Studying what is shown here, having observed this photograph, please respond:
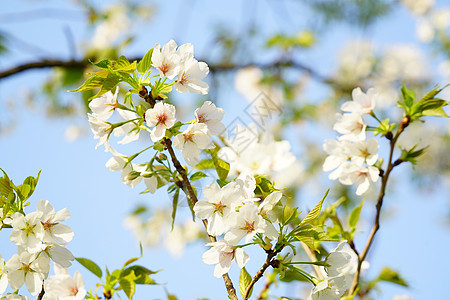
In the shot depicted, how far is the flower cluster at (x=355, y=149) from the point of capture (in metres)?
0.73

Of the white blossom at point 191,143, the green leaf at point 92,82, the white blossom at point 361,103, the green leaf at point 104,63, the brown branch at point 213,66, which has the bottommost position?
the white blossom at point 191,143

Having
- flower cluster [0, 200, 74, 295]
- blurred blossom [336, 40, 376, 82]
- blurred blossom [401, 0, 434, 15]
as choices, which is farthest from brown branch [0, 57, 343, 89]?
blurred blossom [401, 0, 434, 15]

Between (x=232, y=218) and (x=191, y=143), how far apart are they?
124 mm

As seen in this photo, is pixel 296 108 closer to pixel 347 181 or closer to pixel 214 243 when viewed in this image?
pixel 347 181

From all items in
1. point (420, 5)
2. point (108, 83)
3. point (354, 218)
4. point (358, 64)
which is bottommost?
point (354, 218)

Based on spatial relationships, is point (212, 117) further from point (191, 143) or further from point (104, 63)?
point (104, 63)

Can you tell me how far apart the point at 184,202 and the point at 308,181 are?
2462 mm

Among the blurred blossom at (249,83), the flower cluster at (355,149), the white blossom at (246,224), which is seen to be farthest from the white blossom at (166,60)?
the blurred blossom at (249,83)

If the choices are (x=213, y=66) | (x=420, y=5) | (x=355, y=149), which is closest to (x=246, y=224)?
(x=355, y=149)

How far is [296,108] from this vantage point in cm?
287

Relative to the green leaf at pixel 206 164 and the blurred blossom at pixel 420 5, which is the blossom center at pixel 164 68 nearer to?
the green leaf at pixel 206 164

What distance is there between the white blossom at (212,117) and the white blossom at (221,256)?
0.51ft

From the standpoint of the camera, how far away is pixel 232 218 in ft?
1.68

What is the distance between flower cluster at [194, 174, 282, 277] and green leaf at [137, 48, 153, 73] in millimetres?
186
